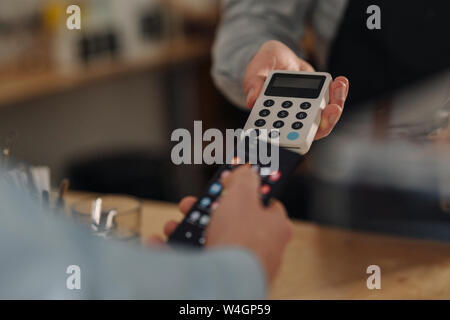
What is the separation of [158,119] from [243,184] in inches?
62.6

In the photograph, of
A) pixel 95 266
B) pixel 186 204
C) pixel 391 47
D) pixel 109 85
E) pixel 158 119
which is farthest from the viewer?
pixel 158 119

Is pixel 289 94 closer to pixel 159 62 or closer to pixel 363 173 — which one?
pixel 363 173

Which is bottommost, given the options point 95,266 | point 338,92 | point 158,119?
point 95,266

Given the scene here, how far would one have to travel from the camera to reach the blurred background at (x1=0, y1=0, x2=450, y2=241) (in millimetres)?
589

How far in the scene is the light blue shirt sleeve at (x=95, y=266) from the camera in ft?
0.91

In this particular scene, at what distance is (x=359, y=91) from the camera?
57 centimetres

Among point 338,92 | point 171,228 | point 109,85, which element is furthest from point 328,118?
point 109,85

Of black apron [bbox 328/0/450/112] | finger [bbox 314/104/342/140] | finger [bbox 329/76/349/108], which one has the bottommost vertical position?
finger [bbox 314/104/342/140]

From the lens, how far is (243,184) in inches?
13.7

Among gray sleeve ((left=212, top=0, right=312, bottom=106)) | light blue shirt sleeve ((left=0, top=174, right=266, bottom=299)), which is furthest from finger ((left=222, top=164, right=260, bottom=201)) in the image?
gray sleeve ((left=212, top=0, right=312, bottom=106))

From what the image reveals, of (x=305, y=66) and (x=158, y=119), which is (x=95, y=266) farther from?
(x=158, y=119)

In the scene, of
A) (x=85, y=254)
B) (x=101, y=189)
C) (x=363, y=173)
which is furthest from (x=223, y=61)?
(x=101, y=189)

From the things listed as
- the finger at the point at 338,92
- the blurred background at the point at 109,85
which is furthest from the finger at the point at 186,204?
the blurred background at the point at 109,85

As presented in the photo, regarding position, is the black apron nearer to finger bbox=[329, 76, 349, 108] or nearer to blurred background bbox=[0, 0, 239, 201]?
finger bbox=[329, 76, 349, 108]
